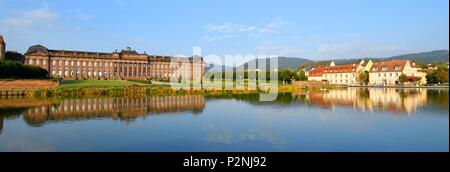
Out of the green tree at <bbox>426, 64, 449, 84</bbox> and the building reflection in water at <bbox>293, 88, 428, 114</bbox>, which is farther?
the green tree at <bbox>426, 64, 449, 84</bbox>

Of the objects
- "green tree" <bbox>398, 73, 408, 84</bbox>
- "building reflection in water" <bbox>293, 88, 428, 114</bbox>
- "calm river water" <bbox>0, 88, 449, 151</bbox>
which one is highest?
"green tree" <bbox>398, 73, 408, 84</bbox>

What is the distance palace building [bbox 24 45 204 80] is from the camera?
80562mm

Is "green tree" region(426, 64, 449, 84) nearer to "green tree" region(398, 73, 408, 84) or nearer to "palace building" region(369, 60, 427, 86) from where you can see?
"palace building" region(369, 60, 427, 86)

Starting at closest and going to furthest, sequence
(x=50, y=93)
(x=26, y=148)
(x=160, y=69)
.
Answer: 1. (x=26, y=148)
2. (x=50, y=93)
3. (x=160, y=69)

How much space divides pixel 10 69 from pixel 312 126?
42.5m

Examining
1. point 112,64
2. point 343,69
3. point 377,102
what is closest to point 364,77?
point 343,69

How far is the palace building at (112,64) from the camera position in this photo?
80.6 metres

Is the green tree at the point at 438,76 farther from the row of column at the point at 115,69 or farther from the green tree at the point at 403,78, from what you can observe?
the row of column at the point at 115,69

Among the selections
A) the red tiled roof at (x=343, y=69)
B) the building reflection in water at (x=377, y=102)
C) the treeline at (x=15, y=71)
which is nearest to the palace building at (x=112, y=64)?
the treeline at (x=15, y=71)

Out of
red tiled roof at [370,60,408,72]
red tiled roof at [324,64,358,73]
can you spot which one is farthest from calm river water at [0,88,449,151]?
red tiled roof at [324,64,358,73]

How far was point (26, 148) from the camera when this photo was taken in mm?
12867
